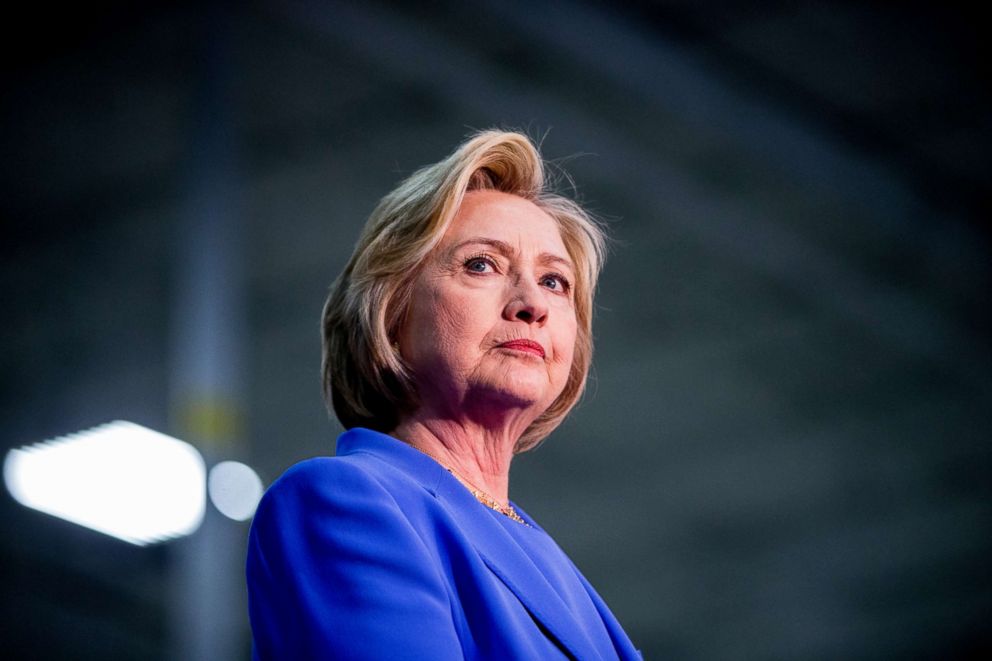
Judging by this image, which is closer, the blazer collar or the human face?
the blazer collar

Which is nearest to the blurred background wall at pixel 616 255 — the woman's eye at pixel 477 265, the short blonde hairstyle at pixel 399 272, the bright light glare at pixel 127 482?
the bright light glare at pixel 127 482

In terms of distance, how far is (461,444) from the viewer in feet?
5.95

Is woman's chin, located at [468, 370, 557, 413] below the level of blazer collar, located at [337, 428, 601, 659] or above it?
above

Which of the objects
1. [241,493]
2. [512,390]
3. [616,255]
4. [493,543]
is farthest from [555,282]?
[241,493]

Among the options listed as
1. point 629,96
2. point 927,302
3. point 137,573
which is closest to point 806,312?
point 927,302

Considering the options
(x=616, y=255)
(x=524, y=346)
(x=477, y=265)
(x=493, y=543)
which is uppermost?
(x=616, y=255)

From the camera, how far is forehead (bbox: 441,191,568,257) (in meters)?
1.86

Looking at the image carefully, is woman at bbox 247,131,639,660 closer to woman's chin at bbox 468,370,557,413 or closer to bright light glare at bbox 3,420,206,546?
woman's chin at bbox 468,370,557,413

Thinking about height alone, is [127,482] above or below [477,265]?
above

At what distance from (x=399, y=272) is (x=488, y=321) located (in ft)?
0.53

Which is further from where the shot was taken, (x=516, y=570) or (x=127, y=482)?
(x=127, y=482)

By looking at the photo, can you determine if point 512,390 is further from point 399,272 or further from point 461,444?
point 399,272

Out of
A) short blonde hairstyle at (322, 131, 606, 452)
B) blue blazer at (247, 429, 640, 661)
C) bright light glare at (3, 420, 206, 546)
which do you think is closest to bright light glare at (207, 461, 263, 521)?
bright light glare at (3, 420, 206, 546)

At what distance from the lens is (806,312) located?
7898 millimetres
